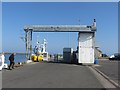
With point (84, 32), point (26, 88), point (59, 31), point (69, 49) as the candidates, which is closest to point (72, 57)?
point (69, 49)

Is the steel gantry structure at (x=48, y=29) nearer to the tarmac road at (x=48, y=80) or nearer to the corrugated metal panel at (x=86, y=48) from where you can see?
the corrugated metal panel at (x=86, y=48)

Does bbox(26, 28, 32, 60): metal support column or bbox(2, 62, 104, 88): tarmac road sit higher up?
bbox(26, 28, 32, 60): metal support column

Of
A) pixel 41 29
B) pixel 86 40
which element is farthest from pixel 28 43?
pixel 86 40

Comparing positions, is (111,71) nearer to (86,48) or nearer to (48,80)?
(48,80)

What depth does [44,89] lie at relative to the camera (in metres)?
12.9

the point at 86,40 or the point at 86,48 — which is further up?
the point at 86,40

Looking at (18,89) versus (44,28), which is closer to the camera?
(18,89)

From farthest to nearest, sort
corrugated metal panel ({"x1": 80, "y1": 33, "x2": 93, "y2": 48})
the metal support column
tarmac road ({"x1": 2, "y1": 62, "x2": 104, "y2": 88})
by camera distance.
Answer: the metal support column
corrugated metal panel ({"x1": 80, "y1": 33, "x2": 93, "y2": 48})
tarmac road ({"x1": 2, "y1": 62, "x2": 104, "y2": 88})

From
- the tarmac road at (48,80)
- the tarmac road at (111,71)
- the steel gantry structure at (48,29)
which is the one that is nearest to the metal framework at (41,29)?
the steel gantry structure at (48,29)

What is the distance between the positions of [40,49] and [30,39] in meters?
15.7

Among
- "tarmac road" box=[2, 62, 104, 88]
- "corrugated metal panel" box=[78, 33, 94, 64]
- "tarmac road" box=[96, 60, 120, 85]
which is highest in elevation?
"corrugated metal panel" box=[78, 33, 94, 64]

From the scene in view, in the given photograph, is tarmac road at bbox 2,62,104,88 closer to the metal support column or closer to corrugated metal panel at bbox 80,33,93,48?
corrugated metal panel at bbox 80,33,93,48

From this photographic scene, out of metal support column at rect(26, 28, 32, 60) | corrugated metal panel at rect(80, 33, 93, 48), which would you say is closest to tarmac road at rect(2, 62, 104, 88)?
corrugated metal panel at rect(80, 33, 93, 48)

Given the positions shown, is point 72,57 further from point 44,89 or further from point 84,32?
point 44,89
